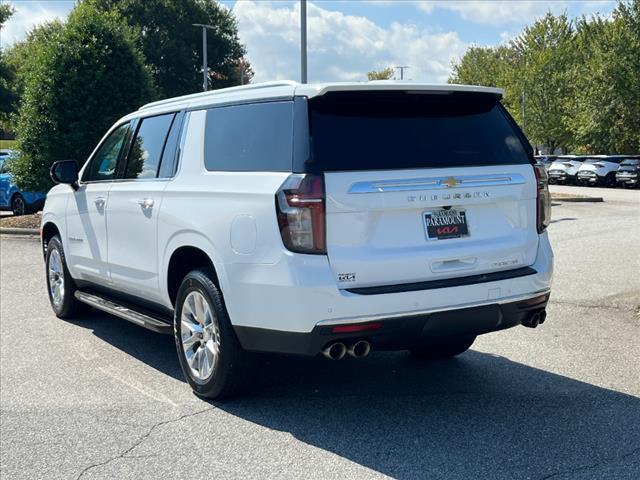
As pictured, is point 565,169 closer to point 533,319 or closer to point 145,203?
point 533,319

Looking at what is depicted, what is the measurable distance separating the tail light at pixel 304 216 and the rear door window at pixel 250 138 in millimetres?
209

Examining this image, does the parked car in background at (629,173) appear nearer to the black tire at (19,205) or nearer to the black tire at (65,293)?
the black tire at (19,205)

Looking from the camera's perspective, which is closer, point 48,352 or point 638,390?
point 638,390

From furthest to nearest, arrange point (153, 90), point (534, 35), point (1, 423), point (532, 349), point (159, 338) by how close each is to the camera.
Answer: point (534, 35) → point (153, 90) → point (159, 338) → point (532, 349) → point (1, 423)

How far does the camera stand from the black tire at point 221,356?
458 centimetres

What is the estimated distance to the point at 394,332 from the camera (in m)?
4.20

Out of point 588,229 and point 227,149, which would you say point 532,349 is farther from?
point 588,229

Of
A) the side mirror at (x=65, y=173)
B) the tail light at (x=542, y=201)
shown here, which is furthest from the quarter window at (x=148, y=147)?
the tail light at (x=542, y=201)

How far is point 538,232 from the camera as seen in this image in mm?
4840

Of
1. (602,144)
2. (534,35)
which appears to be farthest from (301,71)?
(534,35)

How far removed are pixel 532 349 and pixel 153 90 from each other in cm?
1241

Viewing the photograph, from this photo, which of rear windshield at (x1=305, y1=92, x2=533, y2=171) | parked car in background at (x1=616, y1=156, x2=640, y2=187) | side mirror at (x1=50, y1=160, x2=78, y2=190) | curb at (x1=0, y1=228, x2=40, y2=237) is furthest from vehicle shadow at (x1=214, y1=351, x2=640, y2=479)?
parked car in background at (x1=616, y1=156, x2=640, y2=187)

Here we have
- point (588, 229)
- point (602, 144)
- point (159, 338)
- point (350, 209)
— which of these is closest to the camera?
point (350, 209)

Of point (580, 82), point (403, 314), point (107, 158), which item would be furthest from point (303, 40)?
point (580, 82)
